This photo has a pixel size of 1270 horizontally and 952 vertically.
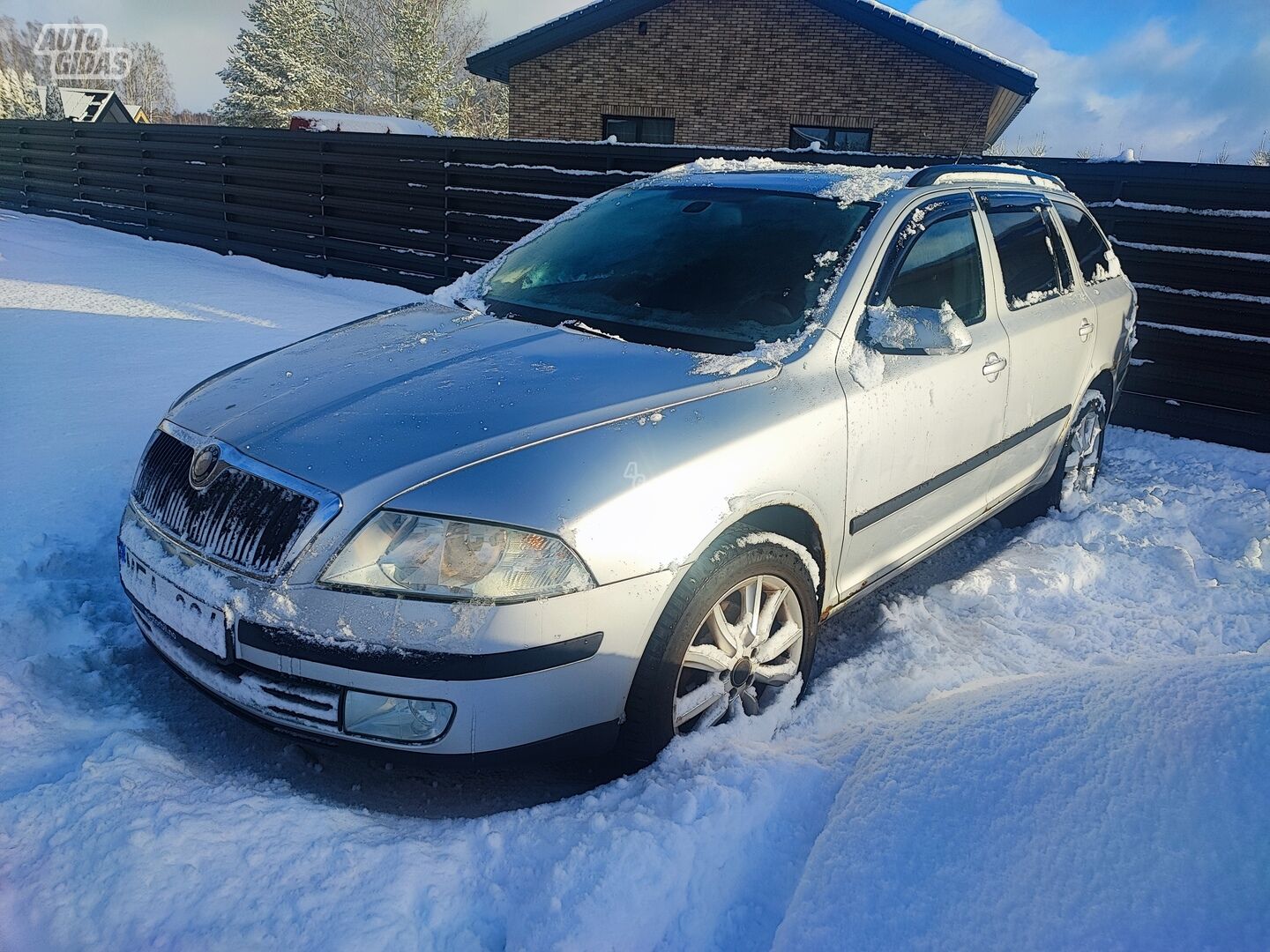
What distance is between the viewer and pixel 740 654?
2.46 m

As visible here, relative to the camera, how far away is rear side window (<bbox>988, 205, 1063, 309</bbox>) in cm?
371

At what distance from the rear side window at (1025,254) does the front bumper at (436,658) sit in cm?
247

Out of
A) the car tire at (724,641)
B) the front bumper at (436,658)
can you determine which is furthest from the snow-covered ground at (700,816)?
the front bumper at (436,658)

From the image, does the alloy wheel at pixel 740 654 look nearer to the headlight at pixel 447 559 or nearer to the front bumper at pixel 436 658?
the front bumper at pixel 436 658

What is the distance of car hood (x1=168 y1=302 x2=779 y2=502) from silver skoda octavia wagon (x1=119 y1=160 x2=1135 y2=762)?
1 cm

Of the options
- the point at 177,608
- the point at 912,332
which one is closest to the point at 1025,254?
the point at 912,332

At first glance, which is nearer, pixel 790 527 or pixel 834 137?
pixel 790 527

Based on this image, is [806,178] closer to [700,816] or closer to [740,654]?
[740,654]

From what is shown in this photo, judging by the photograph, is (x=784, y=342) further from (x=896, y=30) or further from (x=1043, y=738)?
(x=896, y=30)

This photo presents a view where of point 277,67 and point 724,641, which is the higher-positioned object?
point 277,67

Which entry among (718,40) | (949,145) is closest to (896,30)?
(949,145)

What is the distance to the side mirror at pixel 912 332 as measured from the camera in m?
2.81

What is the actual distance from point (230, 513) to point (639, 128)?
19104mm

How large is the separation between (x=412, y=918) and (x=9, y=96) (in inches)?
3084
